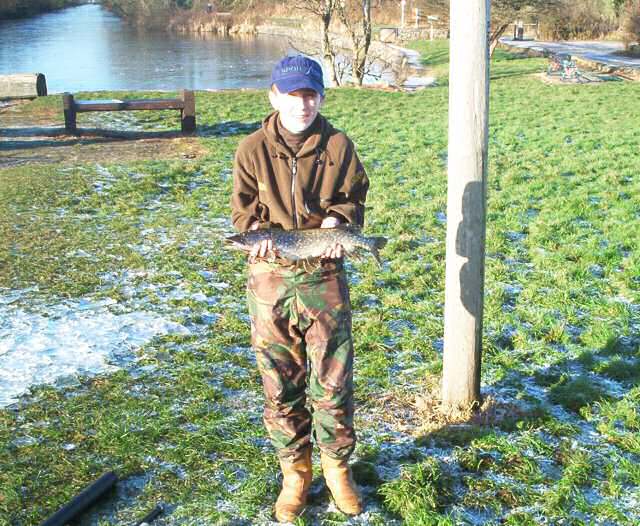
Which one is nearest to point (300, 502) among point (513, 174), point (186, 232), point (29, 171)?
point (186, 232)

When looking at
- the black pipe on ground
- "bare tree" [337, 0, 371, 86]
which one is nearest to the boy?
the black pipe on ground

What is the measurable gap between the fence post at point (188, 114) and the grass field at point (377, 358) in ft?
8.44

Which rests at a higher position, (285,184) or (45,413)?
(285,184)

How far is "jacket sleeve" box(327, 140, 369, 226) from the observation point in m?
3.14

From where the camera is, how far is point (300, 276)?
3135 mm

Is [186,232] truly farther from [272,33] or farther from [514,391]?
[272,33]

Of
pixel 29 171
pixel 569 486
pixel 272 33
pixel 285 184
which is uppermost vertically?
pixel 272 33

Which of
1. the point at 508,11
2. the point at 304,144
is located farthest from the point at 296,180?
the point at 508,11

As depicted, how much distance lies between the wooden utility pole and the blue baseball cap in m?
1.00

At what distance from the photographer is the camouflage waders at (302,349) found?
10.3 feet

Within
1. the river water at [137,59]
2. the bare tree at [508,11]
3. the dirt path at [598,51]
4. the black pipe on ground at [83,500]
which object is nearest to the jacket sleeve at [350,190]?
the black pipe on ground at [83,500]

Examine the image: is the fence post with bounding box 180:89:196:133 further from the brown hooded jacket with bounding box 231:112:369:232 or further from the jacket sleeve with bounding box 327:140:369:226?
the jacket sleeve with bounding box 327:140:369:226

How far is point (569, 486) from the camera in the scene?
A: 11.3 feet

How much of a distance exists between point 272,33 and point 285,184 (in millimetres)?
44832
